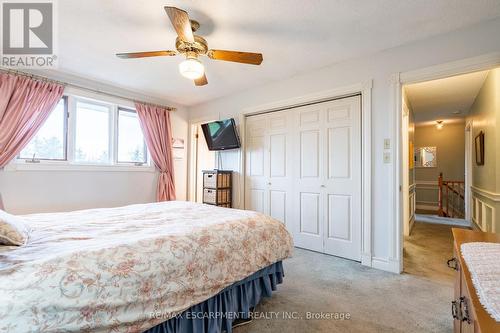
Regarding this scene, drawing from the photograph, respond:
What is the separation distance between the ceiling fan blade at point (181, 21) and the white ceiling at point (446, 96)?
3120 millimetres

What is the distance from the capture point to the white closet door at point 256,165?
3980mm

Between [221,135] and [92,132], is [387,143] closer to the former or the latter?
[221,135]

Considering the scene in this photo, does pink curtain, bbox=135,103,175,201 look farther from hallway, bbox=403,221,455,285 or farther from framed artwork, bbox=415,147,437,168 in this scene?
framed artwork, bbox=415,147,437,168

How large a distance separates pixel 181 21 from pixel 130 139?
117 inches

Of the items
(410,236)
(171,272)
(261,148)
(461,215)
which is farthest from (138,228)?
(461,215)

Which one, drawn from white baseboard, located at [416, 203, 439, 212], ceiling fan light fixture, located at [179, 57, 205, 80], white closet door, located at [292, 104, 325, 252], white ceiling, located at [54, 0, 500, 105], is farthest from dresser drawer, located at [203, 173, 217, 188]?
white baseboard, located at [416, 203, 439, 212]

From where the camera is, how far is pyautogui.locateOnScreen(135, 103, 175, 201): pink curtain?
423 cm

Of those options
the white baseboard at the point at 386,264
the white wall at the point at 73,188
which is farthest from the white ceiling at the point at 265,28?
the white baseboard at the point at 386,264

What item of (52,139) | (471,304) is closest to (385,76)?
(471,304)

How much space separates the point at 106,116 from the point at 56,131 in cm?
74

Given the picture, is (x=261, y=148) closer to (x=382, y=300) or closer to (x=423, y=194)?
(x=382, y=300)

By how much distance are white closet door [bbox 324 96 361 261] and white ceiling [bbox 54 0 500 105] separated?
70 cm

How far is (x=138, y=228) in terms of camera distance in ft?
5.40

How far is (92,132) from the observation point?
12.3 feet
